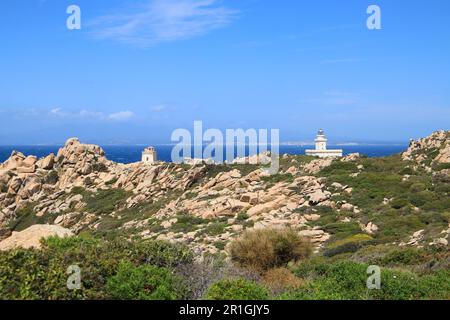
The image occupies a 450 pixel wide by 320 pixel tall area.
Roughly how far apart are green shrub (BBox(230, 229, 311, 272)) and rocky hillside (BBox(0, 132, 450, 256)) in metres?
3.39

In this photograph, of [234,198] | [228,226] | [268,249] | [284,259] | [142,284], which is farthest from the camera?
[234,198]

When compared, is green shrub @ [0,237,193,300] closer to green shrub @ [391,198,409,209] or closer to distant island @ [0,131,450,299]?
distant island @ [0,131,450,299]

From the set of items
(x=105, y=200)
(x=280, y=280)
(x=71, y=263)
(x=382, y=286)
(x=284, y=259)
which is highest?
(x=71, y=263)

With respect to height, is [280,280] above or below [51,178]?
above

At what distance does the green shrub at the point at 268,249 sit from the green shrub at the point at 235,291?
6.29 m

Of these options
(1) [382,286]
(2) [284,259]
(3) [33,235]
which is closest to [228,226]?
(2) [284,259]

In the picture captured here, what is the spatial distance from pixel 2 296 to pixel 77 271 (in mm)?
1544

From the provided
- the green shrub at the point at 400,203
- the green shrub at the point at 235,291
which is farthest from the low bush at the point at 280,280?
the green shrub at the point at 400,203

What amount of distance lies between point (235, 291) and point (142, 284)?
195 cm

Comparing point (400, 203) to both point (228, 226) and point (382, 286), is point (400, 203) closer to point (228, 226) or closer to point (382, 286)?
point (228, 226)

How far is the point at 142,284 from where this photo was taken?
10.5 metres

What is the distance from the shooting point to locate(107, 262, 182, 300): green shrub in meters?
10.3

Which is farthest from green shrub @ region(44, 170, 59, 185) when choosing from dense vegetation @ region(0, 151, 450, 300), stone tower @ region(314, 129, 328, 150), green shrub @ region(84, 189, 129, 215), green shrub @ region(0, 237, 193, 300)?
green shrub @ region(0, 237, 193, 300)

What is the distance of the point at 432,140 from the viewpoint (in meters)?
43.1
